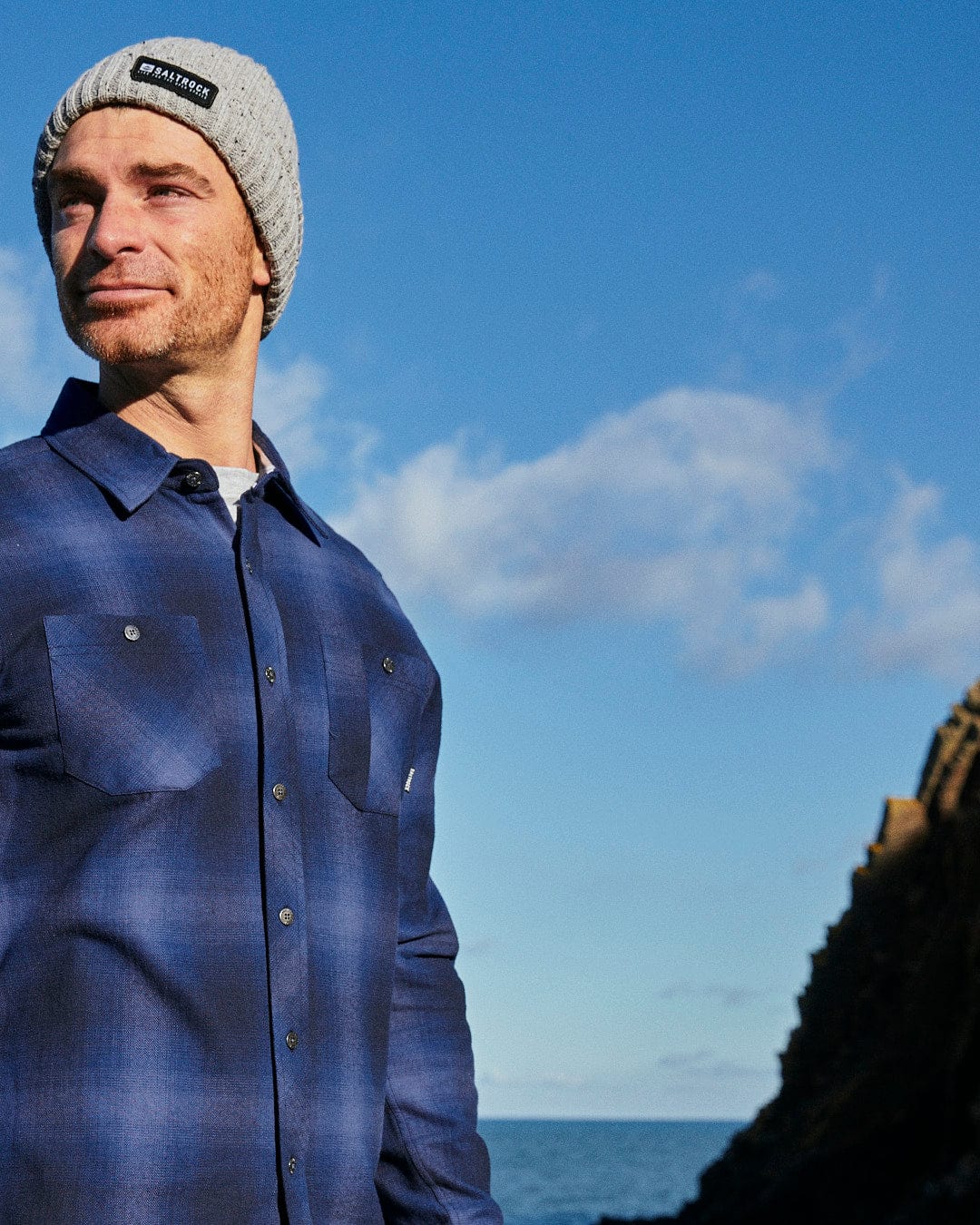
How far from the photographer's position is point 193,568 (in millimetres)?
3119

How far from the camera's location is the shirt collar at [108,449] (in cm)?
317

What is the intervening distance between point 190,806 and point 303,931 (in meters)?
0.32

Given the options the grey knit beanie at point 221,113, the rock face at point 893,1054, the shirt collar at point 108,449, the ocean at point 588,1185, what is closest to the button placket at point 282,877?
the shirt collar at point 108,449

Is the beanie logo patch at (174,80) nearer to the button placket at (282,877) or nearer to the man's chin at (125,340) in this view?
the man's chin at (125,340)

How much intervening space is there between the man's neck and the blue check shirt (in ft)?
0.34

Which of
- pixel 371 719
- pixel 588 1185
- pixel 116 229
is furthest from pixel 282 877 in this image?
pixel 588 1185

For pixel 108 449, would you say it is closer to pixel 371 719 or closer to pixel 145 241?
pixel 145 241

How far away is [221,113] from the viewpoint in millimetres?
3375

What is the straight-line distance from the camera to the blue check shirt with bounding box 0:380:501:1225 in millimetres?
2701

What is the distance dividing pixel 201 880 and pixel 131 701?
0.36 metres

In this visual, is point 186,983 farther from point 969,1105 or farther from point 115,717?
point 969,1105

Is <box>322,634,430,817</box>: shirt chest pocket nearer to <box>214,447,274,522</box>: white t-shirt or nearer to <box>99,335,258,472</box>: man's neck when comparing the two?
<box>214,447,274,522</box>: white t-shirt

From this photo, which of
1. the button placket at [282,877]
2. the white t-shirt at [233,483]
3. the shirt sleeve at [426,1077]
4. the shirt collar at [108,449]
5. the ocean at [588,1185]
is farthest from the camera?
the ocean at [588,1185]

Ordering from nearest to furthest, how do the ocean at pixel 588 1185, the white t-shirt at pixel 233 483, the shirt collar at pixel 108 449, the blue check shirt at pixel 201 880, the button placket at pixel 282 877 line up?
1. the blue check shirt at pixel 201 880
2. the button placket at pixel 282 877
3. the shirt collar at pixel 108 449
4. the white t-shirt at pixel 233 483
5. the ocean at pixel 588 1185
